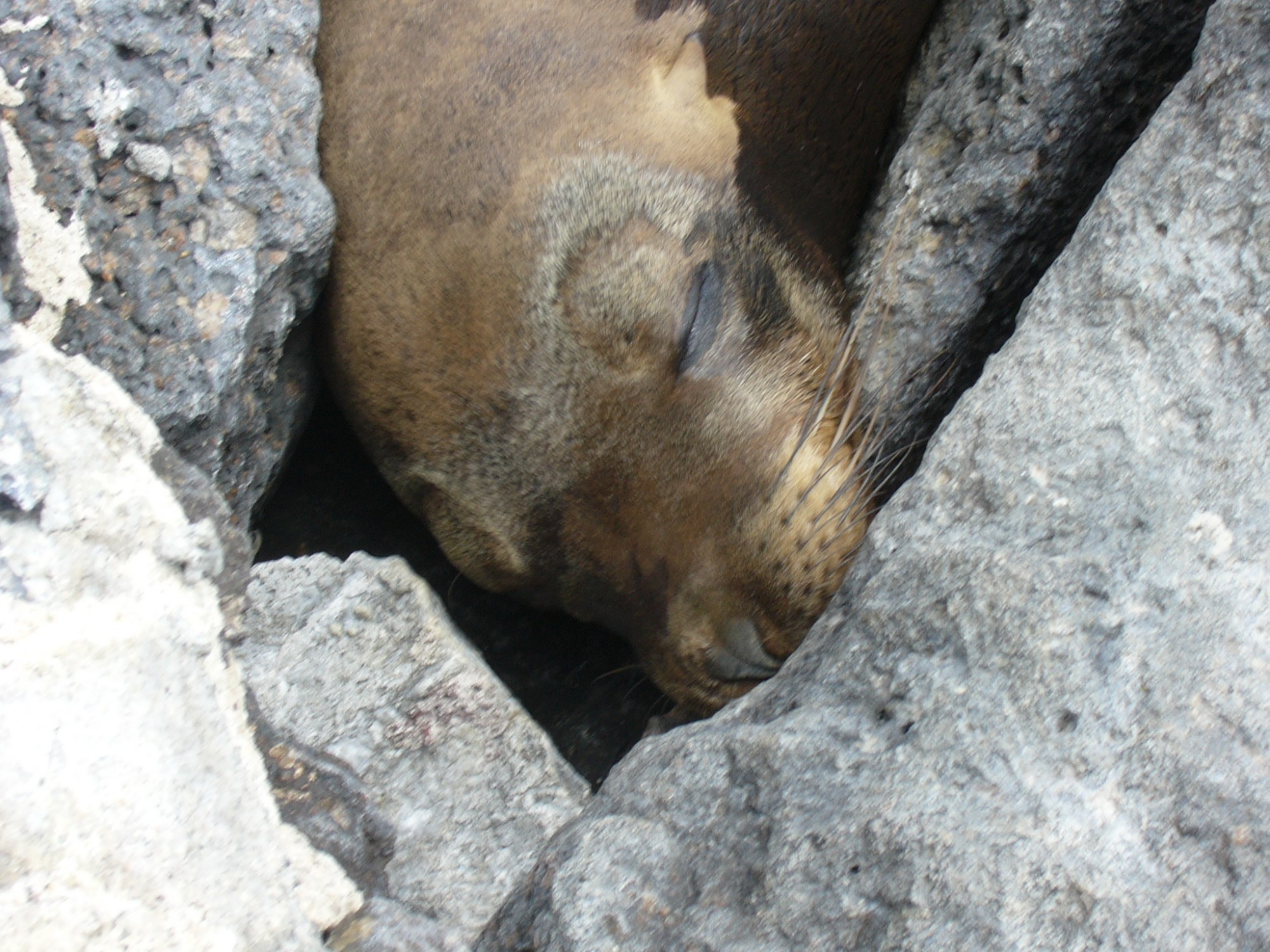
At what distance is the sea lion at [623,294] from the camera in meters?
2.20

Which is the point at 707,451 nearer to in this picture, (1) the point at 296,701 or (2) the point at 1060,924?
(1) the point at 296,701

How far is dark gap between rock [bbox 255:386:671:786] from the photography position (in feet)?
8.99

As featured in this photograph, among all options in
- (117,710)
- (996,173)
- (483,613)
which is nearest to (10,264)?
(117,710)

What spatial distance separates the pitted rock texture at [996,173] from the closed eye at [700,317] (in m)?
0.27

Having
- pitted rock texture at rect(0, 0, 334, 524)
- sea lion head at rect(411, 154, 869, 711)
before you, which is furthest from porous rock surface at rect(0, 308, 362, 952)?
sea lion head at rect(411, 154, 869, 711)

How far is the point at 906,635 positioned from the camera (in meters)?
1.61

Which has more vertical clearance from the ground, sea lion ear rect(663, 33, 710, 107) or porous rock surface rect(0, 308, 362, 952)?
sea lion ear rect(663, 33, 710, 107)

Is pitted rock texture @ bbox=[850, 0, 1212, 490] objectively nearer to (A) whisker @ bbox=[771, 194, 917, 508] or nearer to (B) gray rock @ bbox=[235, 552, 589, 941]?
(A) whisker @ bbox=[771, 194, 917, 508]

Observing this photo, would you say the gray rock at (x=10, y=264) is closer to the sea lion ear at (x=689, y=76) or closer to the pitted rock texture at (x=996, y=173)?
the sea lion ear at (x=689, y=76)

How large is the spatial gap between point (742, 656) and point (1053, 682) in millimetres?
750

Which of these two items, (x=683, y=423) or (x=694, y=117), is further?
(x=694, y=117)

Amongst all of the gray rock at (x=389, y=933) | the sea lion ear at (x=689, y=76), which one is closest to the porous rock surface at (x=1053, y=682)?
the gray rock at (x=389, y=933)

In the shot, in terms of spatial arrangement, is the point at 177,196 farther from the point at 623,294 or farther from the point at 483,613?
the point at 483,613

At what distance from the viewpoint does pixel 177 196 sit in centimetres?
232
